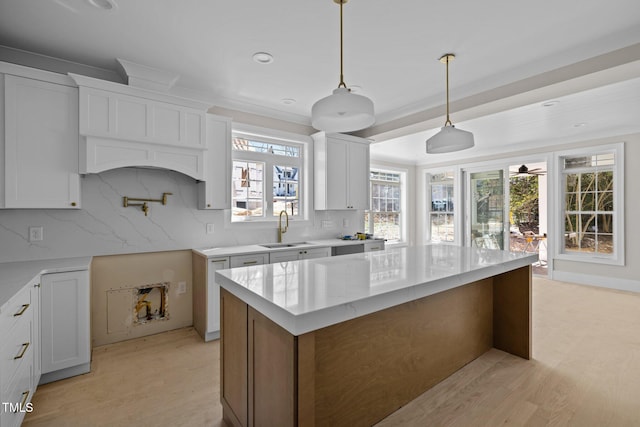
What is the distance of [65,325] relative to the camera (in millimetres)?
2279

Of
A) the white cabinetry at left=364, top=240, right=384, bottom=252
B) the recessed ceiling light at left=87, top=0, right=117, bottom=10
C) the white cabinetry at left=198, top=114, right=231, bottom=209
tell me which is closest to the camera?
the recessed ceiling light at left=87, top=0, right=117, bottom=10

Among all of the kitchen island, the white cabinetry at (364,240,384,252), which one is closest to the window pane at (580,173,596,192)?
the white cabinetry at (364,240,384,252)

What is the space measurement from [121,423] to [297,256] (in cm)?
209

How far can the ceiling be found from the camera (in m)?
2.07

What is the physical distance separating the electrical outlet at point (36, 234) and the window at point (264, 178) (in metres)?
1.74

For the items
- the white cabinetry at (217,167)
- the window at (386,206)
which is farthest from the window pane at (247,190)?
the window at (386,206)

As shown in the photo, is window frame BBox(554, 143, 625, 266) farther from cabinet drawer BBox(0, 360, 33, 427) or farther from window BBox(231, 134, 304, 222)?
cabinet drawer BBox(0, 360, 33, 427)

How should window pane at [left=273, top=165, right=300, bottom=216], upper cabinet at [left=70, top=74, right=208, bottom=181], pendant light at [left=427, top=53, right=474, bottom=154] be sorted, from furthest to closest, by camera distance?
window pane at [left=273, top=165, right=300, bottom=216] → upper cabinet at [left=70, top=74, right=208, bottom=181] → pendant light at [left=427, top=53, right=474, bottom=154]

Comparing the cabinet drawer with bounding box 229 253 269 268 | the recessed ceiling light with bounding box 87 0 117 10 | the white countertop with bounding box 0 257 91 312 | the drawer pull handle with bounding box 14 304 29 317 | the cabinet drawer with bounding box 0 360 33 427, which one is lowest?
the cabinet drawer with bounding box 0 360 33 427

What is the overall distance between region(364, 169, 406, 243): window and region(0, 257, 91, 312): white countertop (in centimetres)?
517

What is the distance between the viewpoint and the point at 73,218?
277 centimetres

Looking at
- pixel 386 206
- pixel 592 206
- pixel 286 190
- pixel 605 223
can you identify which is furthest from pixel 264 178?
pixel 605 223

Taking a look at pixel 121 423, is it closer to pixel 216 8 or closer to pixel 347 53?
pixel 216 8

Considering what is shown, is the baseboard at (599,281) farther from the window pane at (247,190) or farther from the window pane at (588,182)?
the window pane at (247,190)
